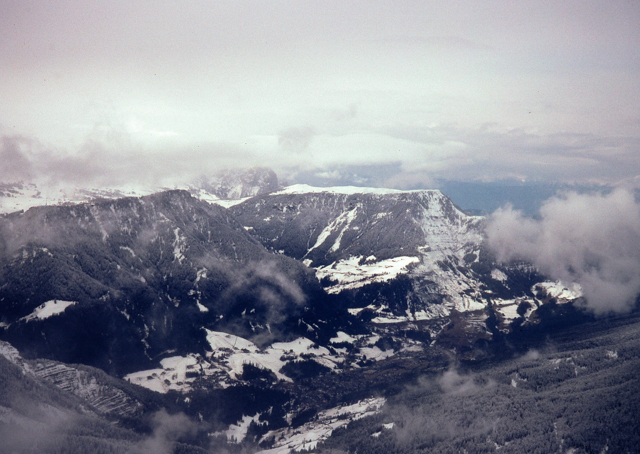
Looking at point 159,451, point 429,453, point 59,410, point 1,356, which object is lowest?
point 429,453

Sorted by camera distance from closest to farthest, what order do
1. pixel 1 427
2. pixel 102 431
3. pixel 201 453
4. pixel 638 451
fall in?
pixel 1 427 < pixel 638 451 < pixel 102 431 < pixel 201 453

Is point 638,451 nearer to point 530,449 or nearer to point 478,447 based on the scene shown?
point 530,449

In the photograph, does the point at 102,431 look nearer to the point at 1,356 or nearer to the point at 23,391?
the point at 23,391

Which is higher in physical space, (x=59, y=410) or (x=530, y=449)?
(x=59, y=410)

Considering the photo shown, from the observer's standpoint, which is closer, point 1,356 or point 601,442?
point 601,442

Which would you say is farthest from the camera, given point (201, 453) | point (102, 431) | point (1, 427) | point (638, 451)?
point (201, 453)

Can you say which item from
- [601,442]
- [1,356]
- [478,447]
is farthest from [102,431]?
[601,442]

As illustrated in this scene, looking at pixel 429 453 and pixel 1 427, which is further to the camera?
pixel 429 453

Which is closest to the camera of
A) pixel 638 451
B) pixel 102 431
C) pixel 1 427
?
pixel 1 427

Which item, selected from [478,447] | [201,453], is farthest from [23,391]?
[478,447]
